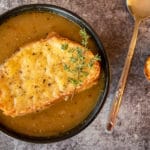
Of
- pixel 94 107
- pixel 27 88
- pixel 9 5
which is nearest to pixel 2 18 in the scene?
pixel 9 5

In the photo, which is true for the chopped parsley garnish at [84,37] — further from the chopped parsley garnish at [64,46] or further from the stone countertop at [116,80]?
the stone countertop at [116,80]

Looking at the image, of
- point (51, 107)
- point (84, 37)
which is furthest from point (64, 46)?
point (51, 107)

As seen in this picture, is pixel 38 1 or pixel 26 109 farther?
pixel 38 1

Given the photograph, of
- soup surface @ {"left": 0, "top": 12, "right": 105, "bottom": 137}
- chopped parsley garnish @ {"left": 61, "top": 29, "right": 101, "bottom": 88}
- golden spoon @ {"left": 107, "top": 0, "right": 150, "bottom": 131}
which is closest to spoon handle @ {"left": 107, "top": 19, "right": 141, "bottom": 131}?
golden spoon @ {"left": 107, "top": 0, "right": 150, "bottom": 131}

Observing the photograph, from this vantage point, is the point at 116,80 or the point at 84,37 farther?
the point at 116,80

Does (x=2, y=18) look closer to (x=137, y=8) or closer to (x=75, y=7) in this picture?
(x=75, y=7)

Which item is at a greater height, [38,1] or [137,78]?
[38,1]

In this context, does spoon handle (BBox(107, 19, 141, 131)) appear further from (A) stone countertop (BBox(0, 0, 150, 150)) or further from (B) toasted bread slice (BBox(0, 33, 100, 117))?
(B) toasted bread slice (BBox(0, 33, 100, 117))

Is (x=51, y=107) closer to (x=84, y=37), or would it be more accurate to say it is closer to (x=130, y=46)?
(x=84, y=37)
